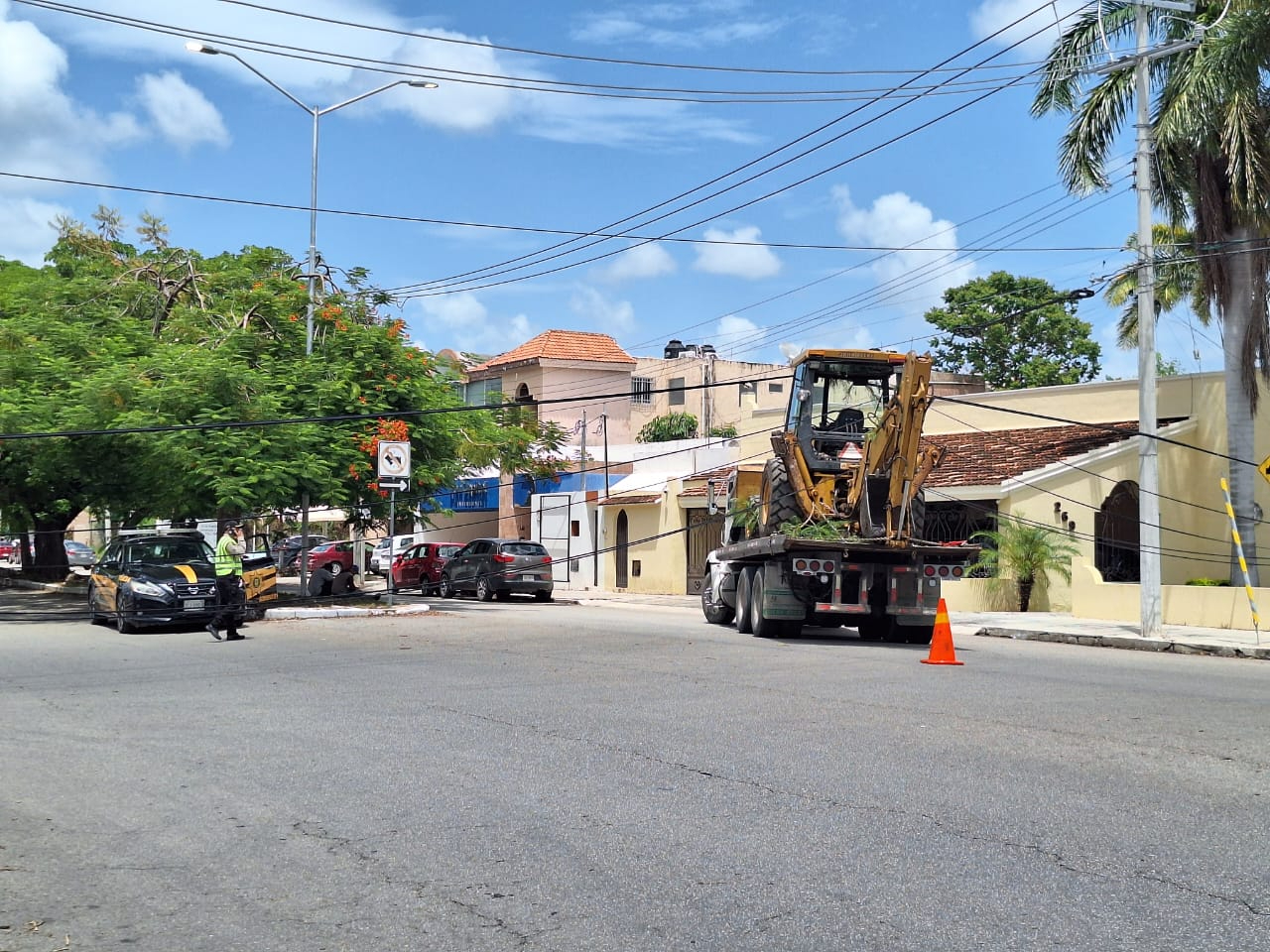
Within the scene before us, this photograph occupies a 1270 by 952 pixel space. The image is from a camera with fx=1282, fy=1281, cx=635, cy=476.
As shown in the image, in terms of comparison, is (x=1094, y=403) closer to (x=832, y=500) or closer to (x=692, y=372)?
(x=832, y=500)

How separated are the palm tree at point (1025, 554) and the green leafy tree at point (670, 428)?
28.8 m

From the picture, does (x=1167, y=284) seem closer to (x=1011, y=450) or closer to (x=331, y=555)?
(x=1011, y=450)

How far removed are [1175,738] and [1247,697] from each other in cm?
335

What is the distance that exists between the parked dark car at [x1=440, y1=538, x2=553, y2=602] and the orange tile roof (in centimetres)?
2088

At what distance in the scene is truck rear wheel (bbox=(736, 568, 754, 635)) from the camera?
69.6 feet

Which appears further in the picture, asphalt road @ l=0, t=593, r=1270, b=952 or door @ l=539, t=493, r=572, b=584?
door @ l=539, t=493, r=572, b=584

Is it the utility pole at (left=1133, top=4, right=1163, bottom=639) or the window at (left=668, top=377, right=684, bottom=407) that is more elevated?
the window at (left=668, top=377, right=684, bottom=407)

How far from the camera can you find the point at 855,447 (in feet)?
65.4

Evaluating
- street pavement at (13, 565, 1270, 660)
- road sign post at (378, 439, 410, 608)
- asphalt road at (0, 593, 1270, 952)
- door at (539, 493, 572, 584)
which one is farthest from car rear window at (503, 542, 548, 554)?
asphalt road at (0, 593, 1270, 952)

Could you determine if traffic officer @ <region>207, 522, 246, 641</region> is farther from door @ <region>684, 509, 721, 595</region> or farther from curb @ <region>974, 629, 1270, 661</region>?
door @ <region>684, 509, 721, 595</region>

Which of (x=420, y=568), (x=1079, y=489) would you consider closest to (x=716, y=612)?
(x=1079, y=489)

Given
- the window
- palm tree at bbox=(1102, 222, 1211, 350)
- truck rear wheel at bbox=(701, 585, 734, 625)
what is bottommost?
truck rear wheel at bbox=(701, 585, 734, 625)

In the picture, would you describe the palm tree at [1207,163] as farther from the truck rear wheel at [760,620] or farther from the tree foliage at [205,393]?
the tree foliage at [205,393]

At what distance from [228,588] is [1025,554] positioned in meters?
16.6
